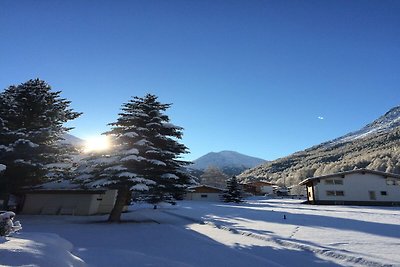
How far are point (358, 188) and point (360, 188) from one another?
312mm

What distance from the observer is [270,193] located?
104938 mm

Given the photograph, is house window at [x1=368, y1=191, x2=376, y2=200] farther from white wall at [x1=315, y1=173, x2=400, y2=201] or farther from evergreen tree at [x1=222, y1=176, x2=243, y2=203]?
evergreen tree at [x1=222, y1=176, x2=243, y2=203]

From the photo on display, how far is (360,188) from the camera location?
1959 inches

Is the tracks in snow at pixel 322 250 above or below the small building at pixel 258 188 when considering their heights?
below

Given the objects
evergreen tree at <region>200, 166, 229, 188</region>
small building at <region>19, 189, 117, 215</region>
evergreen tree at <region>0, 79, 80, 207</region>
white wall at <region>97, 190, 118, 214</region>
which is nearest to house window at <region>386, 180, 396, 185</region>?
white wall at <region>97, 190, 118, 214</region>

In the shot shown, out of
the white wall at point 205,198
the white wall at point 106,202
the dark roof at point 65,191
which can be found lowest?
the white wall at point 106,202

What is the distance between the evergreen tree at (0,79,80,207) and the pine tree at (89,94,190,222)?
19.1 ft

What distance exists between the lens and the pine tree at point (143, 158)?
21.6 metres

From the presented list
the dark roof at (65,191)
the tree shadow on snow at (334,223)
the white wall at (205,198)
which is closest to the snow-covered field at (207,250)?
the tree shadow on snow at (334,223)

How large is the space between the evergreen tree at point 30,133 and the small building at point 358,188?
40.9 m

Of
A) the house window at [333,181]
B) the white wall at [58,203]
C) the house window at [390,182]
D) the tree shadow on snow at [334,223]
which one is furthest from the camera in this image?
Result: the house window at [333,181]

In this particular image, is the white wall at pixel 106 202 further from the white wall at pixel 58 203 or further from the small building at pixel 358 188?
the small building at pixel 358 188

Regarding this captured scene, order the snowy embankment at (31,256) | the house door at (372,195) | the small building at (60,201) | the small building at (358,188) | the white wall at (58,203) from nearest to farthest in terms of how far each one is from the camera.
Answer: the snowy embankment at (31,256)
the small building at (60,201)
the white wall at (58,203)
the small building at (358,188)
the house door at (372,195)

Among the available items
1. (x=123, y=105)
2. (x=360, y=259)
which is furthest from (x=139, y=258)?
(x=123, y=105)
